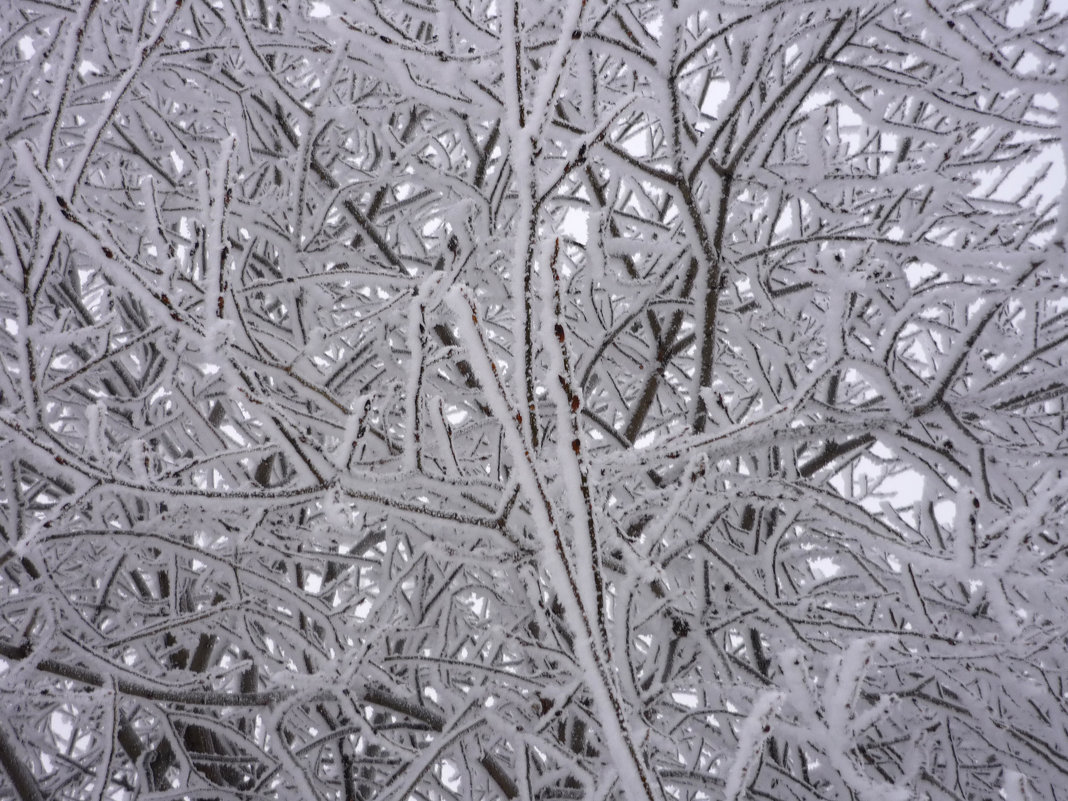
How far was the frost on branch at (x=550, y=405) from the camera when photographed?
94cm

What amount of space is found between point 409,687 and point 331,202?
1.56 meters

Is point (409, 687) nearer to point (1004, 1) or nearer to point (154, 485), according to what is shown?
point (154, 485)

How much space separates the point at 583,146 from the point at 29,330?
1095mm

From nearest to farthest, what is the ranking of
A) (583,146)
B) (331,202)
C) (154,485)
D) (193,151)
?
(583,146) < (154,485) < (331,202) < (193,151)

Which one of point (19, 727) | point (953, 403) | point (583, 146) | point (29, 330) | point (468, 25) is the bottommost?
point (19, 727)

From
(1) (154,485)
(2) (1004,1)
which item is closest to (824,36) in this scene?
(2) (1004,1)

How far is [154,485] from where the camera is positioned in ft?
3.08

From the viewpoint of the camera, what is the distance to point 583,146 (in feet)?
2.35

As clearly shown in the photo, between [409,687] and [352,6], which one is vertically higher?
[352,6]

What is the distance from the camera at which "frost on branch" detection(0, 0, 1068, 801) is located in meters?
0.94

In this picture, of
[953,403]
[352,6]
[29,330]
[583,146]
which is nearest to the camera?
[583,146]

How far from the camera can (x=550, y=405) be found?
2381 mm

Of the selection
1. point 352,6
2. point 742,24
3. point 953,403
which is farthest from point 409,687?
point 742,24

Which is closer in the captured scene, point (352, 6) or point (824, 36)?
point (352, 6)
